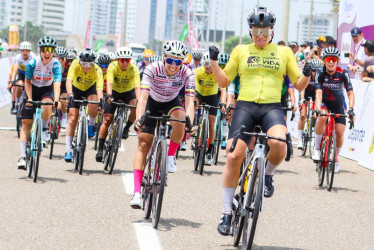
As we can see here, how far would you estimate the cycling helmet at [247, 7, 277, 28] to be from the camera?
7031mm

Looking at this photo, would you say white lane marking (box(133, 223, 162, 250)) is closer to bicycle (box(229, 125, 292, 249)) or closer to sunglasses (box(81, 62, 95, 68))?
bicycle (box(229, 125, 292, 249))

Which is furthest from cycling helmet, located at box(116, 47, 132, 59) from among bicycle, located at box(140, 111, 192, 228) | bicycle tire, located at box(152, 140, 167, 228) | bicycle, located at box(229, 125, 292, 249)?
bicycle, located at box(229, 125, 292, 249)

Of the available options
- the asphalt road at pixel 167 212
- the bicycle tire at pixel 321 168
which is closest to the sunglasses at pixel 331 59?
the bicycle tire at pixel 321 168

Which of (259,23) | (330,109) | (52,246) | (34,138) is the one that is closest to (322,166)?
(330,109)

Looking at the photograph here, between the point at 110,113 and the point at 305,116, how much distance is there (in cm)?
636

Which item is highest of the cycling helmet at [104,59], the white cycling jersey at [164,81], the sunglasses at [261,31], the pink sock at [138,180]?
the cycling helmet at [104,59]

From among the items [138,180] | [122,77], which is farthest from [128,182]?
[138,180]

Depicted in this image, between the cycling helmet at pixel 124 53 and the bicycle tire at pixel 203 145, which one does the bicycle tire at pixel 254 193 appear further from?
the cycling helmet at pixel 124 53

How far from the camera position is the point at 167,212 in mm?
8789

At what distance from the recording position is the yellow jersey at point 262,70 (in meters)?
7.05

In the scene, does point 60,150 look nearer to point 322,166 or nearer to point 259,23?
point 322,166

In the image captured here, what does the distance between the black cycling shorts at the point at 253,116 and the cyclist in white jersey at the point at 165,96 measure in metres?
1.40

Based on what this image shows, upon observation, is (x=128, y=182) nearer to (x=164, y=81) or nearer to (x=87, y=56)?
(x=164, y=81)

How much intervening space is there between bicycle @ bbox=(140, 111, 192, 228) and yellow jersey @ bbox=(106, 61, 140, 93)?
482cm
